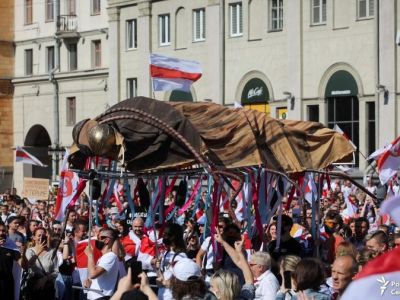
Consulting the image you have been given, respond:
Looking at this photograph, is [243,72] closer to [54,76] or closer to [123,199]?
[54,76]

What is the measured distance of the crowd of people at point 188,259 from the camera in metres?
9.91

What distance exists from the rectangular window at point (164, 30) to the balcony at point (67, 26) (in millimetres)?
7265

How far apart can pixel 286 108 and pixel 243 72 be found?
9.32 ft

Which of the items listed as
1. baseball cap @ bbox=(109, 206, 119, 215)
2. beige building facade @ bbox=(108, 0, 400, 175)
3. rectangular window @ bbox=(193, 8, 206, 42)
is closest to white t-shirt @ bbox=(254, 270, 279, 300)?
baseball cap @ bbox=(109, 206, 119, 215)

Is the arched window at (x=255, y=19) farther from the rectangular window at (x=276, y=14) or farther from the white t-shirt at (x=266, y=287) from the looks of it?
the white t-shirt at (x=266, y=287)

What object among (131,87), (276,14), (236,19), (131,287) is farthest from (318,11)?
(131,287)

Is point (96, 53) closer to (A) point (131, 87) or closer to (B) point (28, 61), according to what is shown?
(A) point (131, 87)

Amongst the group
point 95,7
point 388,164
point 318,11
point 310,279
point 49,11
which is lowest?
point 310,279

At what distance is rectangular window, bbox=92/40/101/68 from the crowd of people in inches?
1553

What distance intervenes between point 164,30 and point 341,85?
1099cm

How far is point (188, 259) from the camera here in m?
10.8

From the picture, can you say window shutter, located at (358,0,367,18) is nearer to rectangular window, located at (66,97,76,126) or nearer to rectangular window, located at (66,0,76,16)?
rectangular window, located at (66,0,76,16)

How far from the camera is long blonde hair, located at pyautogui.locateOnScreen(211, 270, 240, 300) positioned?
10086mm

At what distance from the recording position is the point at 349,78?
43.9 metres
